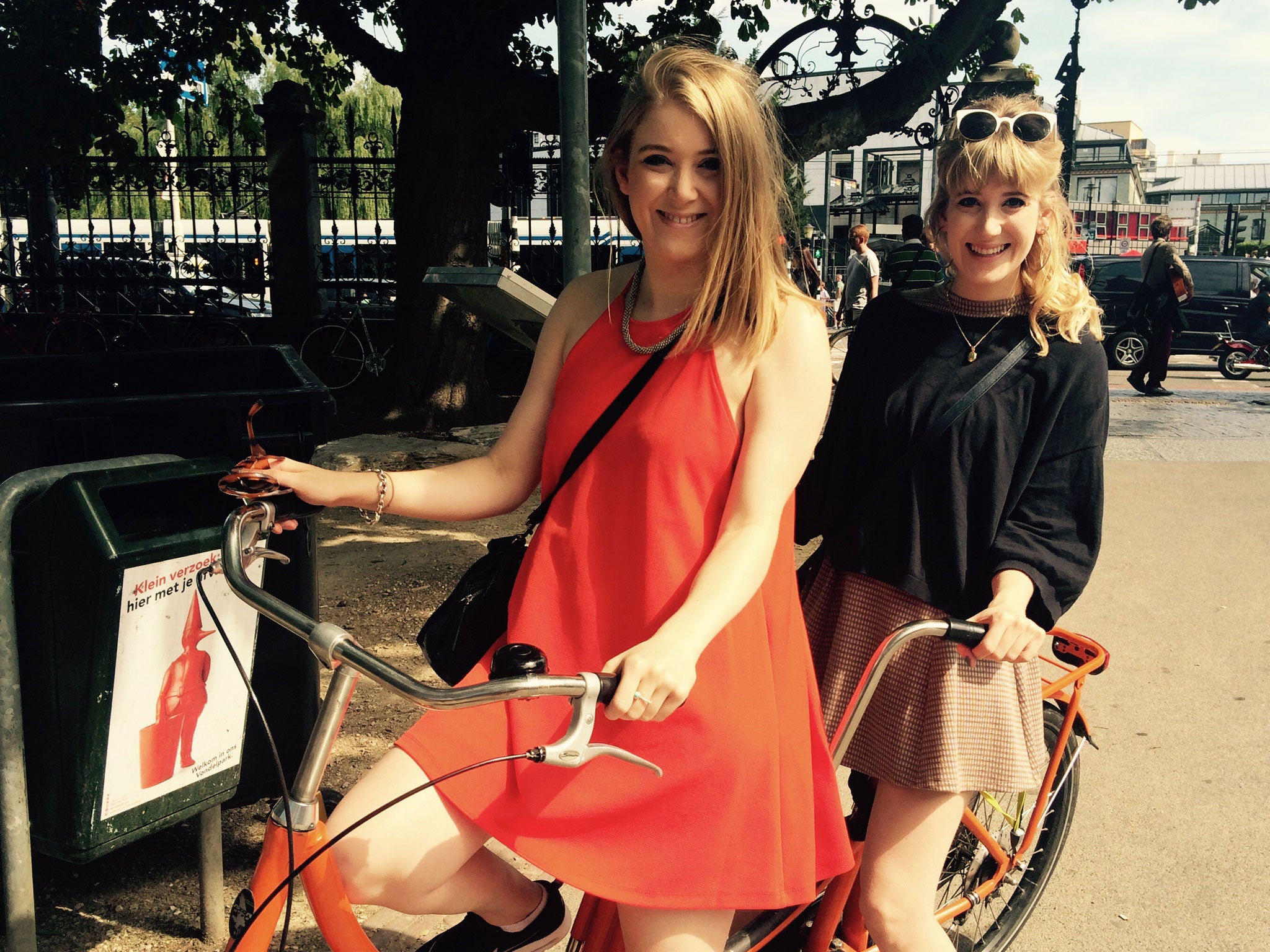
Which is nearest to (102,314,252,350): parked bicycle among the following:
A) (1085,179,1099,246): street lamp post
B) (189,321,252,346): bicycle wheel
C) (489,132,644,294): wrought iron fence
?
(189,321,252,346): bicycle wheel

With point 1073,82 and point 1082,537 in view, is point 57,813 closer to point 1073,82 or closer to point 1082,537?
point 1082,537

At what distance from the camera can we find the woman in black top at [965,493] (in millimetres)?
1924

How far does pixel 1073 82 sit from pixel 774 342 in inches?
666

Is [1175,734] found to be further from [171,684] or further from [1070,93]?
[1070,93]

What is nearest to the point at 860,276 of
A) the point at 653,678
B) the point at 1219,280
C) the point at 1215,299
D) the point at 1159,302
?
the point at 1159,302

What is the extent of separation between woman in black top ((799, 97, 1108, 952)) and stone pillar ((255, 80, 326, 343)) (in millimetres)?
9665

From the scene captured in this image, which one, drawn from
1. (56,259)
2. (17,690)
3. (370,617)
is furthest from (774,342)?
(56,259)

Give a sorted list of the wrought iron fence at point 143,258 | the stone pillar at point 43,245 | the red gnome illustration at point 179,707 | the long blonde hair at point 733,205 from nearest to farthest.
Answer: the long blonde hair at point 733,205, the red gnome illustration at point 179,707, the wrought iron fence at point 143,258, the stone pillar at point 43,245

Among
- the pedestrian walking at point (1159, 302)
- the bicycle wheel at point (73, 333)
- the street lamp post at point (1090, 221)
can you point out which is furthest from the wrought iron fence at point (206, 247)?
the street lamp post at point (1090, 221)

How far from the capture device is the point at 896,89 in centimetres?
866

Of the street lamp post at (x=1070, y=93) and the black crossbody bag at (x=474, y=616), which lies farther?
the street lamp post at (x=1070, y=93)

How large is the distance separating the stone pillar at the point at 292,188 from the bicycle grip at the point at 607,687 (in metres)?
10.3

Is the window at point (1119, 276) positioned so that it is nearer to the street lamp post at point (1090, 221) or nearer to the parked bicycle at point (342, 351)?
the parked bicycle at point (342, 351)

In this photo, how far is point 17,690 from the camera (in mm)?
2104
